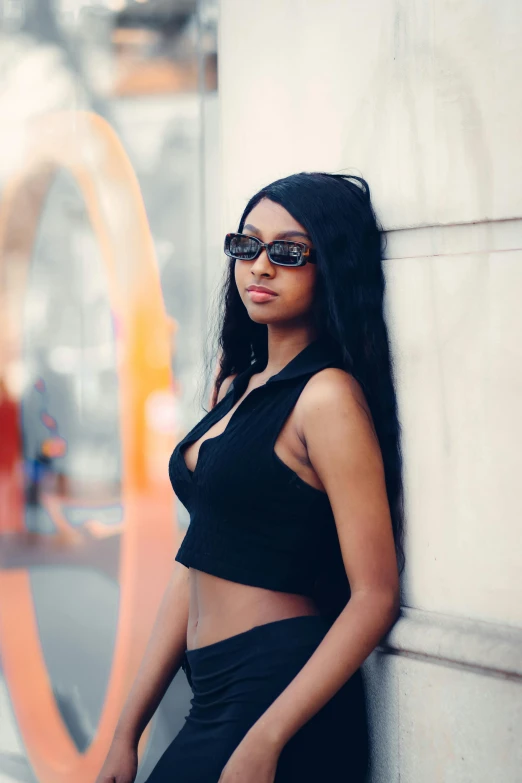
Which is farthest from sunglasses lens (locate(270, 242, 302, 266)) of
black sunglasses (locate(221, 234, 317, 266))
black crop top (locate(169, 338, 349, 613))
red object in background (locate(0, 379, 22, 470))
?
red object in background (locate(0, 379, 22, 470))

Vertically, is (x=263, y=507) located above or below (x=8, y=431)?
above

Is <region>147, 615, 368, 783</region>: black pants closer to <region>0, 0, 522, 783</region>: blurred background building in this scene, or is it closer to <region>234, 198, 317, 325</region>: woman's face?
<region>0, 0, 522, 783</region>: blurred background building

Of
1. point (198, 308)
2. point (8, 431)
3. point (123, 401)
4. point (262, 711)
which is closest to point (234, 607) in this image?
point (262, 711)

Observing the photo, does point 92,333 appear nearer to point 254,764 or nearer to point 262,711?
point 262,711

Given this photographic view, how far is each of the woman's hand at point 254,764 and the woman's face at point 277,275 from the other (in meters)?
0.95

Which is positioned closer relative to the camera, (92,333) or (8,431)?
(92,333)

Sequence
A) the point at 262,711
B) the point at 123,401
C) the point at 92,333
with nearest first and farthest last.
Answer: the point at 262,711 < the point at 123,401 < the point at 92,333

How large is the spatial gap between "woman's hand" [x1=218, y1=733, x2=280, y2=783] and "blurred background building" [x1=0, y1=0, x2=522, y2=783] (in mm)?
402

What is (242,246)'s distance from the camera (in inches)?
79.6

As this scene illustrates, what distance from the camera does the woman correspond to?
175 centimetres

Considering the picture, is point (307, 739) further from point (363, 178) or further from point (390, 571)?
point (363, 178)

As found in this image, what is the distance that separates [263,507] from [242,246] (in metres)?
0.64

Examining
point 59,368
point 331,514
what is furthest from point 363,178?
point 59,368

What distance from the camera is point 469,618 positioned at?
1.84 m
